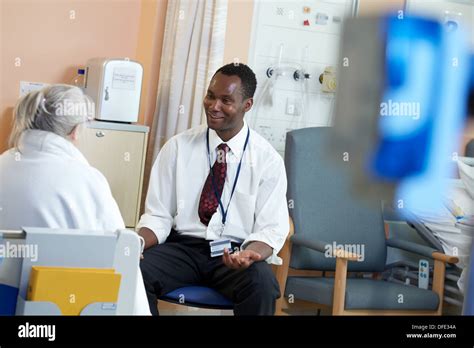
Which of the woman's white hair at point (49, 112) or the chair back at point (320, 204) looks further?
the chair back at point (320, 204)

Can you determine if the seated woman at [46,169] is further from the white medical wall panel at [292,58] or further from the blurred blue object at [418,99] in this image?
the white medical wall panel at [292,58]

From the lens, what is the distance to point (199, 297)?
1833mm

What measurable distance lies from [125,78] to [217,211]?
1.25ft

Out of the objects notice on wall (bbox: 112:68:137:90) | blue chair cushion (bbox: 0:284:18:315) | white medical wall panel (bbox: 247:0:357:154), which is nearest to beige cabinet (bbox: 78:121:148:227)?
notice on wall (bbox: 112:68:137:90)

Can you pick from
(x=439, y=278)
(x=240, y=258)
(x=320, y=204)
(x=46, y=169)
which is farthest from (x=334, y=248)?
(x=46, y=169)

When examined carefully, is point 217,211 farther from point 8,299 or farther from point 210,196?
point 8,299

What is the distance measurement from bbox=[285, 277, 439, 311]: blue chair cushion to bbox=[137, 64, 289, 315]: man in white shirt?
0.26 m

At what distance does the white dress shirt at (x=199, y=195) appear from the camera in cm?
187

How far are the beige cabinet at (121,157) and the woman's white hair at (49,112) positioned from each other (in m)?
0.20

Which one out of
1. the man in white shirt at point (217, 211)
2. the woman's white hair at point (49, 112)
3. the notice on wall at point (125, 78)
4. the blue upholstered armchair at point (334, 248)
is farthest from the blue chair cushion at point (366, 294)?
the woman's white hair at point (49, 112)

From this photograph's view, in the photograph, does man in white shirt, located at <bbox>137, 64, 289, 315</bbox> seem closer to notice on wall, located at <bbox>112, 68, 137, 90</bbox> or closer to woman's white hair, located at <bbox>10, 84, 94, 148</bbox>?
notice on wall, located at <bbox>112, 68, 137, 90</bbox>

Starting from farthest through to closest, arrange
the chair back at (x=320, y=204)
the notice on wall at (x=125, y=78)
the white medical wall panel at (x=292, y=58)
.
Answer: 1. the chair back at (x=320, y=204)
2. the white medical wall panel at (x=292, y=58)
3. the notice on wall at (x=125, y=78)
